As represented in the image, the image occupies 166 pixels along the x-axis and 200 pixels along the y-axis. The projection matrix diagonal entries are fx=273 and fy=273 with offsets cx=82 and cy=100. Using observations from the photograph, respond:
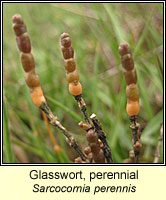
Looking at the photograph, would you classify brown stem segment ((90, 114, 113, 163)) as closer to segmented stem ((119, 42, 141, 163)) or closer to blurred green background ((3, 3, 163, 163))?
segmented stem ((119, 42, 141, 163))

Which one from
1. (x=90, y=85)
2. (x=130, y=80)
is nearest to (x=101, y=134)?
(x=130, y=80)

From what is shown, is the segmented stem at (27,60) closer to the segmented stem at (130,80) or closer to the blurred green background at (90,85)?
the segmented stem at (130,80)

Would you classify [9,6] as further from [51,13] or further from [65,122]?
[65,122]

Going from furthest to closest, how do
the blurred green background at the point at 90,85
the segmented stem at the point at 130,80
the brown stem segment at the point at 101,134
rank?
the blurred green background at the point at 90,85, the brown stem segment at the point at 101,134, the segmented stem at the point at 130,80

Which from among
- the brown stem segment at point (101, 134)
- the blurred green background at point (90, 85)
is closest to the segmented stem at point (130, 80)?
the brown stem segment at point (101, 134)

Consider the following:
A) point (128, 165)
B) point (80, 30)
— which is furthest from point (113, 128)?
point (80, 30)

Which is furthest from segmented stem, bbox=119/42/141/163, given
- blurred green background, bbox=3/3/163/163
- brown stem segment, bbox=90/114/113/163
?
blurred green background, bbox=3/3/163/163

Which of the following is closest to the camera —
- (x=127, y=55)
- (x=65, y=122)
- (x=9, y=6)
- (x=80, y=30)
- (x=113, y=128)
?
(x=127, y=55)

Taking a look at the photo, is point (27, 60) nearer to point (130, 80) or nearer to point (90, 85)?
point (130, 80)
